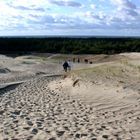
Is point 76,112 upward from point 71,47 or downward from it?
upward

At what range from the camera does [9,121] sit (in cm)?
1236

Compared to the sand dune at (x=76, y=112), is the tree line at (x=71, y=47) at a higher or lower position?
lower

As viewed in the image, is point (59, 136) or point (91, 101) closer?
point (59, 136)

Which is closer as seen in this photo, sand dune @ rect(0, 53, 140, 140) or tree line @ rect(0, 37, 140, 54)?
sand dune @ rect(0, 53, 140, 140)

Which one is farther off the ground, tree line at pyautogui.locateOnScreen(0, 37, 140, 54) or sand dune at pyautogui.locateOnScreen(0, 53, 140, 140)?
sand dune at pyautogui.locateOnScreen(0, 53, 140, 140)

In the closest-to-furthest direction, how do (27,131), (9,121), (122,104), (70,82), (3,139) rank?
(3,139) < (27,131) < (9,121) < (122,104) < (70,82)

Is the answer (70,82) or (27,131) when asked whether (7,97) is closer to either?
(70,82)

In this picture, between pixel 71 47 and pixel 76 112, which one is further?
pixel 71 47

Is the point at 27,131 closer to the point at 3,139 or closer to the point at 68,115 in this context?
the point at 3,139

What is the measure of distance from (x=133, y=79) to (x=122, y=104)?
303 inches

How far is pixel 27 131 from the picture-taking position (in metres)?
10.7

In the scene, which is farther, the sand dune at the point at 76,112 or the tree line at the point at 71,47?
the tree line at the point at 71,47

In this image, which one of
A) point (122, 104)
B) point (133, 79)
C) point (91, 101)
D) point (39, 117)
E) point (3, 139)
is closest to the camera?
point (3, 139)

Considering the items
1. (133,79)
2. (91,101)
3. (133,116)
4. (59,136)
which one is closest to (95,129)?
(59,136)
